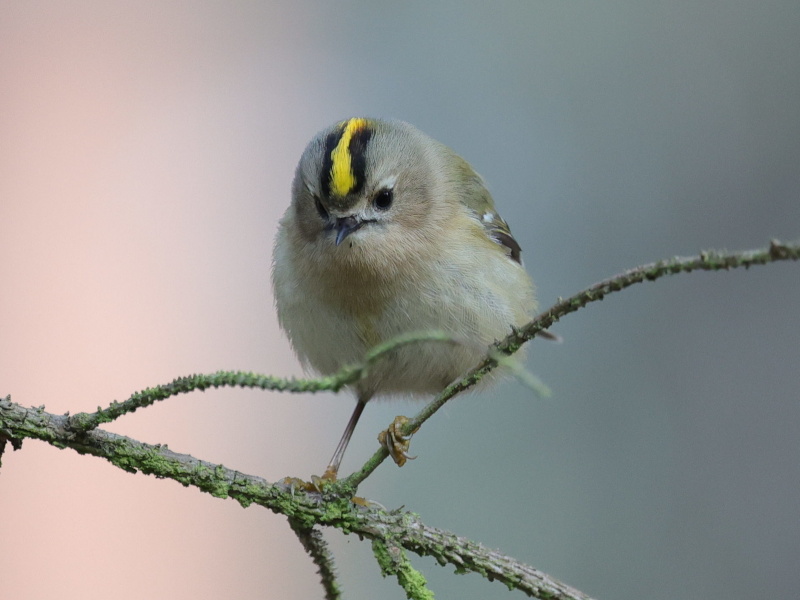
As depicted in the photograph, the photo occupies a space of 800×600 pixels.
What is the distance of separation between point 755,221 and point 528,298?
151cm

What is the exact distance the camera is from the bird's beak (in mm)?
2137

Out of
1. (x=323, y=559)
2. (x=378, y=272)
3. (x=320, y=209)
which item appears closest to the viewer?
(x=323, y=559)

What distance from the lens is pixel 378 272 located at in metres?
→ 2.12

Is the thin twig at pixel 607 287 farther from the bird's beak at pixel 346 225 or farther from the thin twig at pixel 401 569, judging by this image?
the bird's beak at pixel 346 225

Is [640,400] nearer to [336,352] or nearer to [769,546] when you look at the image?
[769,546]

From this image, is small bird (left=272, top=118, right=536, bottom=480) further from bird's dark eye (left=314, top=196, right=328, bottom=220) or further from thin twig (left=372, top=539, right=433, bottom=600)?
thin twig (left=372, top=539, right=433, bottom=600)

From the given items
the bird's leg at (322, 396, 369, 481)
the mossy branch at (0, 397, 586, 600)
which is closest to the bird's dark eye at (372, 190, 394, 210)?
the bird's leg at (322, 396, 369, 481)

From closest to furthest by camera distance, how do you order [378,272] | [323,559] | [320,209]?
[323,559] → [378,272] → [320,209]

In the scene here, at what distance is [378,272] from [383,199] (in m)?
0.24

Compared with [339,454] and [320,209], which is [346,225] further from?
[339,454]

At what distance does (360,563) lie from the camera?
141 inches

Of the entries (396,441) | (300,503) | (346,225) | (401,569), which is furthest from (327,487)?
(346,225)

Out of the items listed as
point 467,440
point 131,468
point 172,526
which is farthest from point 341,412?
point 131,468

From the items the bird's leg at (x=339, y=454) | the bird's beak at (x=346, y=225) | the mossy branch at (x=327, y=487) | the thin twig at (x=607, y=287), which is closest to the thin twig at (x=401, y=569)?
the mossy branch at (x=327, y=487)
